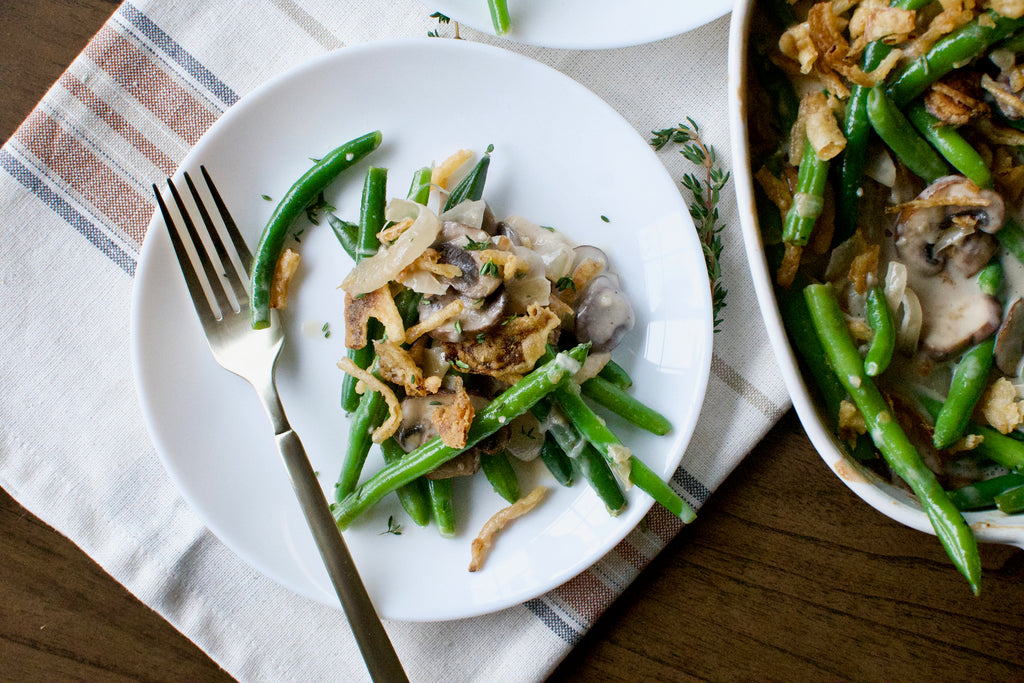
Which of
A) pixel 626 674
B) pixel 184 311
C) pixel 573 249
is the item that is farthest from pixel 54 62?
pixel 626 674

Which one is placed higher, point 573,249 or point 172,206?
point 573,249

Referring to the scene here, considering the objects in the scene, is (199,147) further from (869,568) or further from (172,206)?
(869,568)

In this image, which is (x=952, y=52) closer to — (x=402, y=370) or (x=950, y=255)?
A: (x=950, y=255)

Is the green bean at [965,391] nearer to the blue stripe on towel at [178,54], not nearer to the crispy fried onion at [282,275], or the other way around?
the crispy fried onion at [282,275]

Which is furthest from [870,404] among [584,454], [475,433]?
[475,433]

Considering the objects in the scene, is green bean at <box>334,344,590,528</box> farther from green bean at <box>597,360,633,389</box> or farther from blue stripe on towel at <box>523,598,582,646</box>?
blue stripe on towel at <box>523,598,582,646</box>

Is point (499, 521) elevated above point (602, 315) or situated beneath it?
situated beneath
